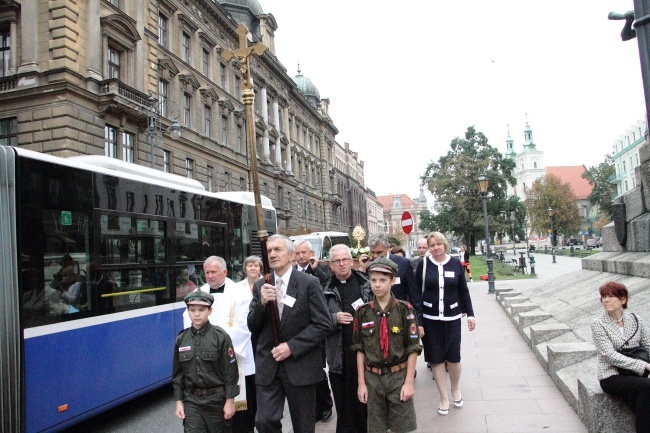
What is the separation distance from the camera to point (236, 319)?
16.4 ft

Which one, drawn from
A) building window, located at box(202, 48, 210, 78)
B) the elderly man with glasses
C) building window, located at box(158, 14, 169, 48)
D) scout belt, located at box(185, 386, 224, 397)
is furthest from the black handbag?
building window, located at box(202, 48, 210, 78)

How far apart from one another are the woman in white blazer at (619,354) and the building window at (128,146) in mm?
23619

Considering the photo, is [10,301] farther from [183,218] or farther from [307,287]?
[183,218]

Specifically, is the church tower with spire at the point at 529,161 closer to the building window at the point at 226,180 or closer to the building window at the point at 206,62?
the building window at the point at 226,180

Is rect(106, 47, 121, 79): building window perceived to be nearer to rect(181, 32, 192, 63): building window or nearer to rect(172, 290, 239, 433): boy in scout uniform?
rect(181, 32, 192, 63): building window

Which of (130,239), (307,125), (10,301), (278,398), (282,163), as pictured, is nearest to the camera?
(278,398)

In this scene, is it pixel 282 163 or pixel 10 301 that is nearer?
pixel 10 301

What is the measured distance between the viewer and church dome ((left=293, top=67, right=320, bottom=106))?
71562 mm

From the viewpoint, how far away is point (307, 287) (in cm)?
412

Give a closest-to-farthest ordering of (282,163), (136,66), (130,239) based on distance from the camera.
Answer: (130,239) → (136,66) → (282,163)

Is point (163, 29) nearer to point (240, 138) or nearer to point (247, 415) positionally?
point (240, 138)

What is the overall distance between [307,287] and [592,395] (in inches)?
106

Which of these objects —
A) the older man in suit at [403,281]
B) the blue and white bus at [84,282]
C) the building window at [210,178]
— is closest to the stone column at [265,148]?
the building window at [210,178]

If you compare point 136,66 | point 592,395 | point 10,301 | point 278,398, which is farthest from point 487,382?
point 136,66
